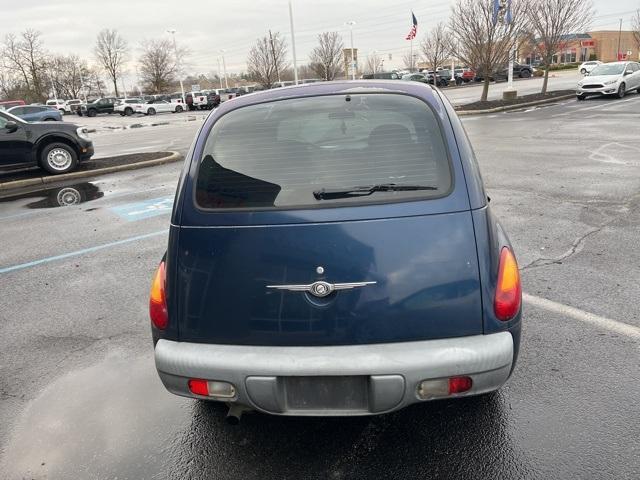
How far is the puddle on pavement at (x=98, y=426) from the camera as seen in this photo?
8.40 ft

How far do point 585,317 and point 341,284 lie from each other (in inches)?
98.1

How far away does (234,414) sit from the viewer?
2633mm

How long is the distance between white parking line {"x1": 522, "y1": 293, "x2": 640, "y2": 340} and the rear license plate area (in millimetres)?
2295

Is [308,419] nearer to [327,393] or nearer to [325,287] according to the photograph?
[327,393]

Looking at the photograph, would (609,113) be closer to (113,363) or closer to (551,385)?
(551,385)

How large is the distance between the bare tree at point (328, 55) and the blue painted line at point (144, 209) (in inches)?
1609

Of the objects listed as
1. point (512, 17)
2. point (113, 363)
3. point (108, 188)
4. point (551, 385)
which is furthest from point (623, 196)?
point (512, 17)

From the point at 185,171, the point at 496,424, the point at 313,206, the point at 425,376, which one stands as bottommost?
the point at 496,424

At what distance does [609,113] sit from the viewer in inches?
712

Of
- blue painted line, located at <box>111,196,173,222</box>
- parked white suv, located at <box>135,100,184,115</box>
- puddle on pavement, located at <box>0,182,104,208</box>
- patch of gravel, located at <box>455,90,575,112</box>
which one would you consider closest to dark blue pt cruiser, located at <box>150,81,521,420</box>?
blue painted line, located at <box>111,196,173,222</box>

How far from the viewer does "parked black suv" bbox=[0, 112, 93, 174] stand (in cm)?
1103

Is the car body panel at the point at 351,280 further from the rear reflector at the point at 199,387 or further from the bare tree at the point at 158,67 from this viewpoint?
the bare tree at the point at 158,67

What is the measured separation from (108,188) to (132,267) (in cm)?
546

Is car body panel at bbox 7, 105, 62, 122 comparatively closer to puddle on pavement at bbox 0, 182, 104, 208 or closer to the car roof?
puddle on pavement at bbox 0, 182, 104, 208
